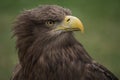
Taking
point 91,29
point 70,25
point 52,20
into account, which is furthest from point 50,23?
point 91,29

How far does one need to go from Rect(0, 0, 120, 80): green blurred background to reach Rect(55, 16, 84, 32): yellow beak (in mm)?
3883

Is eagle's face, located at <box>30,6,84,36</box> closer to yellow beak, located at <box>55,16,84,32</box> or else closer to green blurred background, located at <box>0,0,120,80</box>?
yellow beak, located at <box>55,16,84,32</box>

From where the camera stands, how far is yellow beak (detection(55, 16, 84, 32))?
918 cm

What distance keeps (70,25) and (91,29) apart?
242 inches

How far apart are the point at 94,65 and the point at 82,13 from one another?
660cm

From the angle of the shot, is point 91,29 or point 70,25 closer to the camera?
point 70,25

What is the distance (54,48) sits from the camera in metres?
9.34

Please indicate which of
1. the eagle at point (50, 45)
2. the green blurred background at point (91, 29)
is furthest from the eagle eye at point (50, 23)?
the green blurred background at point (91, 29)

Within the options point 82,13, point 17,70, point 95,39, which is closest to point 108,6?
point 82,13

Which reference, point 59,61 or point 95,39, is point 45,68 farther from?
point 95,39

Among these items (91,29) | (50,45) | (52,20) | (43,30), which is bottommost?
(91,29)

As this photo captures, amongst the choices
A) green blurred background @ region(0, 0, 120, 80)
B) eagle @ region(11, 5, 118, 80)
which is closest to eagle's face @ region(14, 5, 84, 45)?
eagle @ region(11, 5, 118, 80)

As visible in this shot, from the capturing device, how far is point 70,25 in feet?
30.3

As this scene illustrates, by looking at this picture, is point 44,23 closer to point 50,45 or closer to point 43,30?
point 43,30
